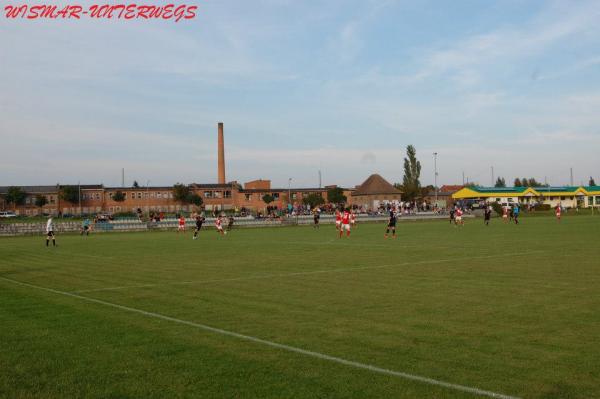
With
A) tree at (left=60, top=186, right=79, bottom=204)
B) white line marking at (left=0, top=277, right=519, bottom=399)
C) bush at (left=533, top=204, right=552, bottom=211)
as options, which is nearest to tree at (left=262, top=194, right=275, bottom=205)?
tree at (left=60, top=186, right=79, bottom=204)

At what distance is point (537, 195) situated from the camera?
4540 inches

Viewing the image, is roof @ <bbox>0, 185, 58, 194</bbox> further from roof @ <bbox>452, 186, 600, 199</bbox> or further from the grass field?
the grass field

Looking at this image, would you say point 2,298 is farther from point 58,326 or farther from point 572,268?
point 572,268

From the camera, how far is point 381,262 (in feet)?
66.3

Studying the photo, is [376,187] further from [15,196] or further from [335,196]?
[15,196]

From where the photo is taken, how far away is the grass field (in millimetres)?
6605

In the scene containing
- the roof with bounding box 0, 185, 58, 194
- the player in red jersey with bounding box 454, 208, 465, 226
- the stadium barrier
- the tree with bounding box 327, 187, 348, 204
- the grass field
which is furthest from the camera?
the tree with bounding box 327, 187, 348, 204

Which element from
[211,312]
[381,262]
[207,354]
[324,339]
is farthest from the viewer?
[381,262]

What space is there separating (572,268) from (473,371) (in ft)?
37.1

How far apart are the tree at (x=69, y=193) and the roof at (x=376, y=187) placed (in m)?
63.8

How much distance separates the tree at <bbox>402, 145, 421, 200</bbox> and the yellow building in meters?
11.3

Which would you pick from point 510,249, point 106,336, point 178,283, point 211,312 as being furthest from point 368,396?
point 510,249

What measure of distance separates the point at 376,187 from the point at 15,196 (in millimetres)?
76335

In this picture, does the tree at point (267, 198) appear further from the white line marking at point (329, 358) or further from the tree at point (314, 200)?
the white line marking at point (329, 358)
